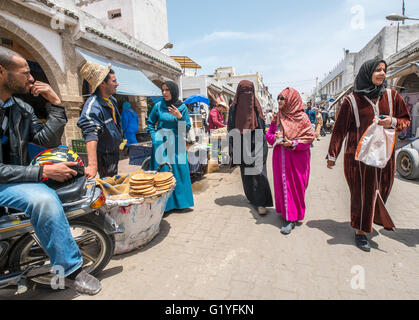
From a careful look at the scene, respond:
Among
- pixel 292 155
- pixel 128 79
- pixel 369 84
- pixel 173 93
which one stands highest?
pixel 128 79

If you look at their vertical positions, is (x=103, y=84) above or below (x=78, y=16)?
below

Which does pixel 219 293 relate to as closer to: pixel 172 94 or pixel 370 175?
pixel 370 175

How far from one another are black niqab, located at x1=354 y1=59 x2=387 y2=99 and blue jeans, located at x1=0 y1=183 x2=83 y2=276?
2997mm

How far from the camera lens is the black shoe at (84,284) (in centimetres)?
187

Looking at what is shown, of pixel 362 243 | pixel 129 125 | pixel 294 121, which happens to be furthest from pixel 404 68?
pixel 129 125

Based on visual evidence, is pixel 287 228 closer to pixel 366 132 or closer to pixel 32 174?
pixel 366 132

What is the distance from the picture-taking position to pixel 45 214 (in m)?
1.71

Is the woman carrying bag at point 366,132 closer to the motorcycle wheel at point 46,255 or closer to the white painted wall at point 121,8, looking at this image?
the motorcycle wheel at point 46,255

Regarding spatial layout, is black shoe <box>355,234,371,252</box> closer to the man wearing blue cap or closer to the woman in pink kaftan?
the woman in pink kaftan

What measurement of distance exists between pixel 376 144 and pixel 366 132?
0.50ft

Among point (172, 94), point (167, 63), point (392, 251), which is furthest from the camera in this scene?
point (167, 63)

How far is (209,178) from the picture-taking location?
5824 mm
